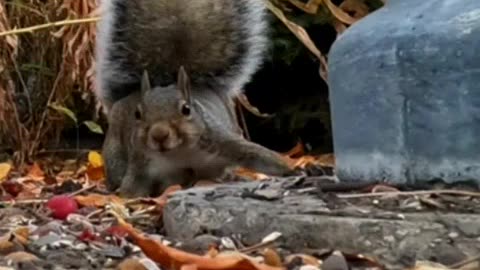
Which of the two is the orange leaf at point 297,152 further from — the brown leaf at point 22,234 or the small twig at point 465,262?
the small twig at point 465,262

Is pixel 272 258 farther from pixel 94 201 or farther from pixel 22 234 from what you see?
pixel 94 201

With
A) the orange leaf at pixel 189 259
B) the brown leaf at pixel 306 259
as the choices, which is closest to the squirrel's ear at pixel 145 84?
the orange leaf at pixel 189 259

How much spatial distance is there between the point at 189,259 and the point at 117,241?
36 centimetres

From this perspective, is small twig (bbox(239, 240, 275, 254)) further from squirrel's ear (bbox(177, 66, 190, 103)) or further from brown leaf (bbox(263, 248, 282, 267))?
squirrel's ear (bbox(177, 66, 190, 103))

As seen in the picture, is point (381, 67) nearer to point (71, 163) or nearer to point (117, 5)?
point (117, 5)

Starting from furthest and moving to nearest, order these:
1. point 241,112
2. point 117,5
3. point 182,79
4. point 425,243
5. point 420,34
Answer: point 241,112 < point 117,5 < point 182,79 < point 420,34 < point 425,243

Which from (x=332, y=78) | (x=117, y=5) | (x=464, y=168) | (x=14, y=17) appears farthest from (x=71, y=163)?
(x=464, y=168)

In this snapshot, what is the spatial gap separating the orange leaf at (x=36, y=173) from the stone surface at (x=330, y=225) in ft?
5.82

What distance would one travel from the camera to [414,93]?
2098mm

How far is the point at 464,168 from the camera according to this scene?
205 centimetres

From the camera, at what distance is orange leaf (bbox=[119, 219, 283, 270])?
1659 millimetres

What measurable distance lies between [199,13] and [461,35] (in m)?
1.58

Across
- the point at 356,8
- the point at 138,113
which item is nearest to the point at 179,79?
the point at 138,113

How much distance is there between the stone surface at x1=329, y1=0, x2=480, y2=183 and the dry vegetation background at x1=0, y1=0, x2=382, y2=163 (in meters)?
1.84
